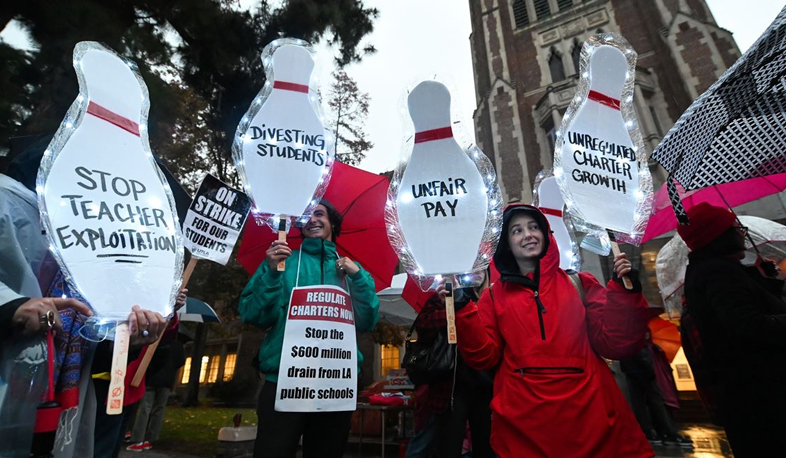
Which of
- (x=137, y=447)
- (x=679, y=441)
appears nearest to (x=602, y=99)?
(x=679, y=441)

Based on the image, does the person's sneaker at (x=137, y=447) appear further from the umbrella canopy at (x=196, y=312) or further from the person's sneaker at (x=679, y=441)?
the person's sneaker at (x=679, y=441)

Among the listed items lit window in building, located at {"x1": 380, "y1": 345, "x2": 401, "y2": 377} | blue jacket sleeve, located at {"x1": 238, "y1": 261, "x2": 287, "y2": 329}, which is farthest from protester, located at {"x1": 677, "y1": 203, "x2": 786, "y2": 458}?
lit window in building, located at {"x1": 380, "y1": 345, "x2": 401, "y2": 377}

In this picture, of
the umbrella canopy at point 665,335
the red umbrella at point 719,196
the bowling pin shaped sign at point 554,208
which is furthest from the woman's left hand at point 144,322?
the umbrella canopy at point 665,335

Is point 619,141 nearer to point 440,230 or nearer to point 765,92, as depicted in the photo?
point 765,92

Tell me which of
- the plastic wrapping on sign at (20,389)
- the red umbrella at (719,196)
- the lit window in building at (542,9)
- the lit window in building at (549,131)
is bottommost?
the plastic wrapping on sign at (20,389)

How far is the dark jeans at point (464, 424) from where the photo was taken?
8.92ft

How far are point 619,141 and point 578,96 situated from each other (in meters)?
0.34

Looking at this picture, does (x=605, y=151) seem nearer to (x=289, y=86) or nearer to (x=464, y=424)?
(x=289, y=86)

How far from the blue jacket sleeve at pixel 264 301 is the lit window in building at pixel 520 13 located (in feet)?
58.8

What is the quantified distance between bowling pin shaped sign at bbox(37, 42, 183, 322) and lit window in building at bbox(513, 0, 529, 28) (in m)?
18.1

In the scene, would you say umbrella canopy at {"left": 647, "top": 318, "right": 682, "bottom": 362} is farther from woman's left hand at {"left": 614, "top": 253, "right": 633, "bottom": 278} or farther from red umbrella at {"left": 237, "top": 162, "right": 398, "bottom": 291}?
woman's left hand at {"left": 614, "top": 253, "right": 633, "bottom": 278}

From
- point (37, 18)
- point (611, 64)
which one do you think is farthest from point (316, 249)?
point (37, 18)

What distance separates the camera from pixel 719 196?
3664 millimetres

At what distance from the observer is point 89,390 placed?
1.58m
